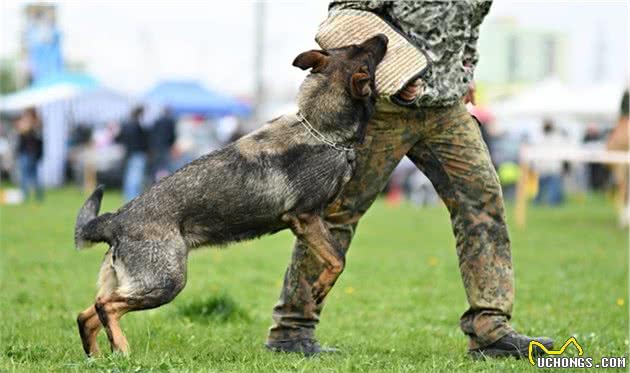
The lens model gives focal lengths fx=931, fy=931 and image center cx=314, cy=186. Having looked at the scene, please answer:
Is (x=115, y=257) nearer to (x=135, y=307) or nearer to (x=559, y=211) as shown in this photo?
(x=135, y=307)

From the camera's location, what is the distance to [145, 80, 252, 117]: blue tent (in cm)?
2995

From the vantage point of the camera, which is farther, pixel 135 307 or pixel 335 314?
pixel 335 314

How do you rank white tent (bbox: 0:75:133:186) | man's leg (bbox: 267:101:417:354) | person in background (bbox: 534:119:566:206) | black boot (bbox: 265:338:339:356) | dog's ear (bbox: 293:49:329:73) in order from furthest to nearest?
1. white tent (bbox: 0:75:133:186)
2. person in background (bbox: 534:119:566:206)
3. black boot (bbox: 265:338:339:356)
4. man's leg (bbox: 267:101:417:354)
5. dog's ear (bbox: 293:49:329:73)

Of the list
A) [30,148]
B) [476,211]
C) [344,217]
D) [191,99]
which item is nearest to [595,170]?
[191,99]

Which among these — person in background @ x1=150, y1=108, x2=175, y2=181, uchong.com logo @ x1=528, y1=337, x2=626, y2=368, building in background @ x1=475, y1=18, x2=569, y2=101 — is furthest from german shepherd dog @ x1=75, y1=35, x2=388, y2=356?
building in background @ x1=475, y1=18, x2=569, y2=101

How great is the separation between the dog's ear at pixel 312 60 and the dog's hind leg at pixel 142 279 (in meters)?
1.09

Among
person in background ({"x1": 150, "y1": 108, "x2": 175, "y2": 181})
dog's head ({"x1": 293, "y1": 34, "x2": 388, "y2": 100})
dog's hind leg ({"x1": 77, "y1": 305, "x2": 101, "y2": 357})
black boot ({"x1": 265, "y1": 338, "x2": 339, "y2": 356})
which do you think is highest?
dog's head ({"x1": 293, "y1": 34, "x2": 388, "y2": 100})

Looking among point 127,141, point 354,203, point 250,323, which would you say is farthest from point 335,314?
point 127,141

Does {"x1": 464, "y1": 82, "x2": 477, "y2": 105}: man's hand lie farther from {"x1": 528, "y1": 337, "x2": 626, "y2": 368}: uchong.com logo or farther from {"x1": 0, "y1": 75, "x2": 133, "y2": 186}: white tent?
{"x1": 0, "y1": 75, "x2": 133, "y2": 186}: white tent

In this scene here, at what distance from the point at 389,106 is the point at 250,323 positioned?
2091 mm

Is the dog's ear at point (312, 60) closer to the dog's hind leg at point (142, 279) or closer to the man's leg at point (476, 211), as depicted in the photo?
the man's leg at point (476, 211)

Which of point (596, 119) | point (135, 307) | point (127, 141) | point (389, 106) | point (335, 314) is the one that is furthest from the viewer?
point (596, 119)

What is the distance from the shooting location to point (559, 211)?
2023 cm

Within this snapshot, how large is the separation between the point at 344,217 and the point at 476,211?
720 millimetres
